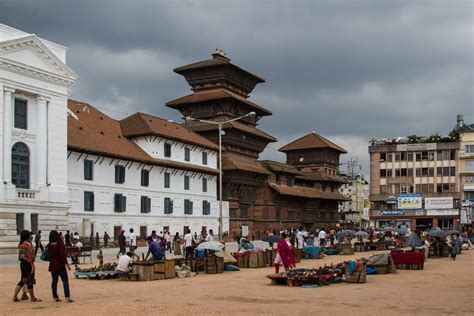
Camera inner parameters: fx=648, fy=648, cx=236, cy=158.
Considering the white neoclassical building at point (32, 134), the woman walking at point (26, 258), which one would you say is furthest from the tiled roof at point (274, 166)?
the woman walking at point (26, 258)

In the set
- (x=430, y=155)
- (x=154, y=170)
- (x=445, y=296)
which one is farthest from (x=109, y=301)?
(x=430, y=155)

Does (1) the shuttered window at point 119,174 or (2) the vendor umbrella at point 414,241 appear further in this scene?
(1) the shuttered window at point 119,174

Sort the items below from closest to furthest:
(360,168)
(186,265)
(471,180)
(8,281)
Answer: (8,281) → (186,265) → (471,180) → (360,168)

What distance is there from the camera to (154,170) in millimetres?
56344

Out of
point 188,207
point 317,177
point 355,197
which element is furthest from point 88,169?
point 355,197

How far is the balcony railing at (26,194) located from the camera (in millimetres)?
39906

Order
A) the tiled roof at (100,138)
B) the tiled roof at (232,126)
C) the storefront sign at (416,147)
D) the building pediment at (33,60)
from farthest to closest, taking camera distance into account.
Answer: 1. the storefront sign at (416,147)
2. the tiled roof at (232,126)
3. the tiled roof at (100,138)
4. the building pediment at (33,60)

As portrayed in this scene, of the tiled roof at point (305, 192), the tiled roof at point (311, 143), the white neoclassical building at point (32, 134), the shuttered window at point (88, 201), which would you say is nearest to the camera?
the white neoclassical building at point (32, 134)

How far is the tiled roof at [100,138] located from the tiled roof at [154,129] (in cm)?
84

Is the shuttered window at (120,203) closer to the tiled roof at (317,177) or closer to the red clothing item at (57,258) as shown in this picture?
the tiled roof at (317,177)

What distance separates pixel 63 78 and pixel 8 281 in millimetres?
24231

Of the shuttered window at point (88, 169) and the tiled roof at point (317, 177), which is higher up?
the tiled roof at point (317, 177)

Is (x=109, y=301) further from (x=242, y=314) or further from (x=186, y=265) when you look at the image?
(x=186, y=265)

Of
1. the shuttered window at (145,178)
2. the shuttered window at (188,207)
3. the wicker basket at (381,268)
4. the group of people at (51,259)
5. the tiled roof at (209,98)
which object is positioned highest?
the tiled roof at (209,98)
